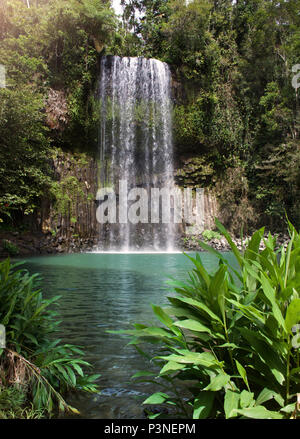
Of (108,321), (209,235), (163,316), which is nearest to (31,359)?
(163,316)

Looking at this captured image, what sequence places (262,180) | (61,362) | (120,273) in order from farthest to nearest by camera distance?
(262,180), (120,273), (61,362)

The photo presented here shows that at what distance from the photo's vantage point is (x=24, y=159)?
48.6ft

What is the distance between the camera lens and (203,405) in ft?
4.24

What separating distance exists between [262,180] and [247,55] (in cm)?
882

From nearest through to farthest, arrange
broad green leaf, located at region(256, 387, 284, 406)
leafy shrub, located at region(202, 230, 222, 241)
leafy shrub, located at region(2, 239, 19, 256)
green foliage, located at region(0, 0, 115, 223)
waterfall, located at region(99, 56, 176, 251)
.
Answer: broad green leaf, located at region(256, 387, 284, 406) → leafy shrub, located at region(2, 239, 19, 256) → green foliage, located at region(0, 0, 115, 223) → waterfall, located at region(99, 56, 176, 251) → leafy shrub, located at region(202, 230, 222, 241)

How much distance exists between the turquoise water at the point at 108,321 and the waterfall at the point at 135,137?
1098cm

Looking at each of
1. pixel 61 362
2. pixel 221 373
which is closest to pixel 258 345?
pixel 221 373

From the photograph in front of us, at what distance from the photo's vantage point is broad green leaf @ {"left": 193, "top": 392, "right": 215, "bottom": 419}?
1.28 metres

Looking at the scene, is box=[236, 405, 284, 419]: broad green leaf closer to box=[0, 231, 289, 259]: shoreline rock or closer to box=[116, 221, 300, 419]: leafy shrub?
box=[116, 221, 300, 419]: leafy shrub

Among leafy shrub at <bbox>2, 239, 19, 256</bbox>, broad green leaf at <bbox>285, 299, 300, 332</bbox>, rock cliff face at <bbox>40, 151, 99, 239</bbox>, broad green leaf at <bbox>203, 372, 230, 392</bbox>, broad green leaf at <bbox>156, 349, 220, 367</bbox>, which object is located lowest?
leafy shrub at <bbox>2, 239, 19, 256</bbox>

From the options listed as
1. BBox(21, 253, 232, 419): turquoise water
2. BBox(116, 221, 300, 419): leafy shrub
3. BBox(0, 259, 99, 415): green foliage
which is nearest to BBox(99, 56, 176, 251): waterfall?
BBox(21, 253, 232, 419): turquoise water

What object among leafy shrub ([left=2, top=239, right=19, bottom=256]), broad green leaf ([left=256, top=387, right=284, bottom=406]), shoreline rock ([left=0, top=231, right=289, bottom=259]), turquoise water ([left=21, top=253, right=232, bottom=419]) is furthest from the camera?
shoreline rock ([left=0, top=231, right=289, bottom=259])

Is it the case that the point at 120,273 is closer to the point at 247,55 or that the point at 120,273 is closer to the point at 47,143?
the point at 47,143

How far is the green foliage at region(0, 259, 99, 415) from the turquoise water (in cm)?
18
